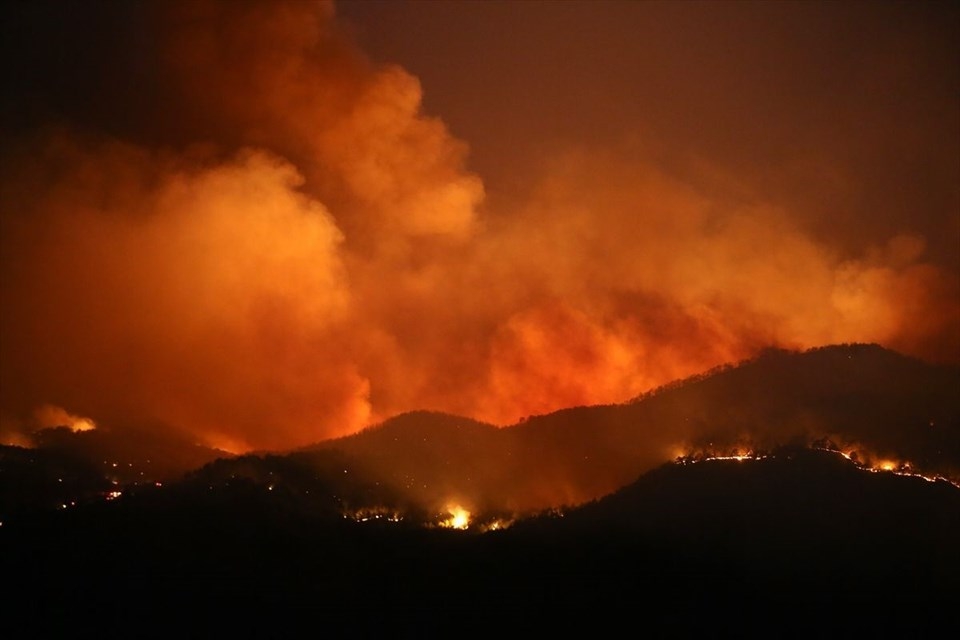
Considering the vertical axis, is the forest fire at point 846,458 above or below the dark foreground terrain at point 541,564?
above

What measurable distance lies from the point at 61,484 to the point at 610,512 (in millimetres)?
19193

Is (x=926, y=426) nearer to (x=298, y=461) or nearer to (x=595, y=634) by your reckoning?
(x=595, y=634)

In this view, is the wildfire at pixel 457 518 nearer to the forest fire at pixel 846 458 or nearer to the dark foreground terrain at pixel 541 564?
the dark foreground terrain at pixel 541 564

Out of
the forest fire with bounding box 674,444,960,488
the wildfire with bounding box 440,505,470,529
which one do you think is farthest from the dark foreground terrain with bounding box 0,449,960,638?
the wildfire with bounding box 440,505,470,529

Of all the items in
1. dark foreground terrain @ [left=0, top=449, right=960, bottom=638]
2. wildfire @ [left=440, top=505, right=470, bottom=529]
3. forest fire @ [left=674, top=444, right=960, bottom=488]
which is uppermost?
forest fire @ [left=674, top=444, right=960, bottom=488]

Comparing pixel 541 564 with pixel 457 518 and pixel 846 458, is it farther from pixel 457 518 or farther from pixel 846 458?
pixel 846 458

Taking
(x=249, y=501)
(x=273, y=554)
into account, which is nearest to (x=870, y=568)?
(x=273, y=554)

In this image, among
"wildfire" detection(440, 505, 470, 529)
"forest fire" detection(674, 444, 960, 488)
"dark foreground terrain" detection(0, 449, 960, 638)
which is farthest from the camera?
"wildfire" detection(440, 505, 470, 529)

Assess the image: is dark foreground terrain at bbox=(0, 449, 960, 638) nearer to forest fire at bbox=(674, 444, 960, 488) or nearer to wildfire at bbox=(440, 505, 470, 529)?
forest fire at bbox=(674, 444, 960, 488)

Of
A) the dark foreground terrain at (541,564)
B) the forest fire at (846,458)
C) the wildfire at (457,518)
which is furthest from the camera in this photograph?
the wildfire at (457,518)

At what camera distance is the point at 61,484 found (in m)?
26.1

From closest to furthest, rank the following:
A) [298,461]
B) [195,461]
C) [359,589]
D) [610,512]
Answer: [359,589], [610,512], [298,461], [195,461]

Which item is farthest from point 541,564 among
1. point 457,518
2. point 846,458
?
point 846,458

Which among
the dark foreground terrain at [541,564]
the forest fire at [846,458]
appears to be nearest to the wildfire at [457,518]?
the dark foreground terrain at [541,564]
